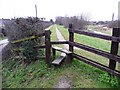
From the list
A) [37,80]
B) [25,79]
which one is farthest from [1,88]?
[37,80]

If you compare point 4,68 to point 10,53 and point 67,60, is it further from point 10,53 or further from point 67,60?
point 67,60

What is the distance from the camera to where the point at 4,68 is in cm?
853

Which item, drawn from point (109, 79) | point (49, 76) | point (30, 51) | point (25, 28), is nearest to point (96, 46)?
point (25, 28)

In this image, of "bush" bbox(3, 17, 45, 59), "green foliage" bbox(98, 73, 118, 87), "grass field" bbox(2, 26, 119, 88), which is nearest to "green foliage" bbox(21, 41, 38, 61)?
"grass field" bbox(2, 26, 119, 88)

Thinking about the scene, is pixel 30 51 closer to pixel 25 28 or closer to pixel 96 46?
pixel 25 28

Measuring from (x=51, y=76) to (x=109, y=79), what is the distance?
189 centimetres

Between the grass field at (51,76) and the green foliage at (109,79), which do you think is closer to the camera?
the green foliage at (109,79)

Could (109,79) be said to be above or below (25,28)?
below

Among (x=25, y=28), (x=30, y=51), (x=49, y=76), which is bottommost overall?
(x=49, y=76)

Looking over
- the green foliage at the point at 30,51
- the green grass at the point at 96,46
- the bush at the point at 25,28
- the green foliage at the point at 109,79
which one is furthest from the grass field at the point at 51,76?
the bush at the point at 25,28

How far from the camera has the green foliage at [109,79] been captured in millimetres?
4715

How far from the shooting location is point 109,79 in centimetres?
488

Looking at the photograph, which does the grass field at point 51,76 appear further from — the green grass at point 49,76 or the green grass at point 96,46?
the green grass at point 96,46

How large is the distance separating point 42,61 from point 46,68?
768 mm
